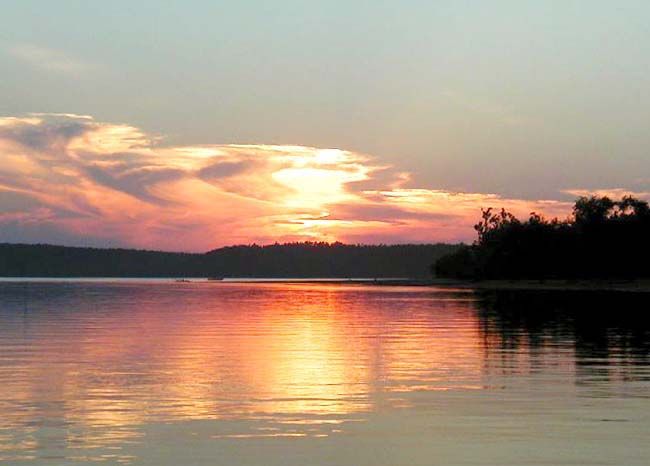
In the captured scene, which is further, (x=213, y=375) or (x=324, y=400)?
(x=213, y=375)

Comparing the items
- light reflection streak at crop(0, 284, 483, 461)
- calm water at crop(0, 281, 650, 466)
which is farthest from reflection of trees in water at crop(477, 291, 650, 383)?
light reflection streak at crop(0, 284, 483, 461)

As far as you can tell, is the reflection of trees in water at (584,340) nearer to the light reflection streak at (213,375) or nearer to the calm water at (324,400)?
the calm water at (324,400)

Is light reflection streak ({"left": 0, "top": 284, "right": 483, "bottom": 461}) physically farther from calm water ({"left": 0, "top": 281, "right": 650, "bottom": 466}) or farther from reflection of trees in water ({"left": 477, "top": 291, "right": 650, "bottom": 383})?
reflection of trees in water ({"left": 477, "top": 291, "right": 650, "bottom": 383})

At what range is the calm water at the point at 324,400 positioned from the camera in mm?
20266

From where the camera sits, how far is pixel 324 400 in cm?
2762

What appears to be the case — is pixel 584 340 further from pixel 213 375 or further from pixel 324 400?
pixel 324 400

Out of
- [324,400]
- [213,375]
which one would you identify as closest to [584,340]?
[213,375]

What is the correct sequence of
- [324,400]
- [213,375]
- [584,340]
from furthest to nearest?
[584,340] → [213,375] → [324,400]

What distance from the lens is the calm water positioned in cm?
2027

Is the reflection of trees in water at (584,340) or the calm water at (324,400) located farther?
the reflection of trees in water at (584,340)

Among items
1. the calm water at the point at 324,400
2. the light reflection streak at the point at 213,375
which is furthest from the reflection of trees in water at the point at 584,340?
the light reflection streak at the point at 213,375

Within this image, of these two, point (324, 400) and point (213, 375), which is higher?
point (213, 375)

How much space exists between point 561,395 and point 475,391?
228 cm

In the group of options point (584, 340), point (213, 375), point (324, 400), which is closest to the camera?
point (324, 400)
